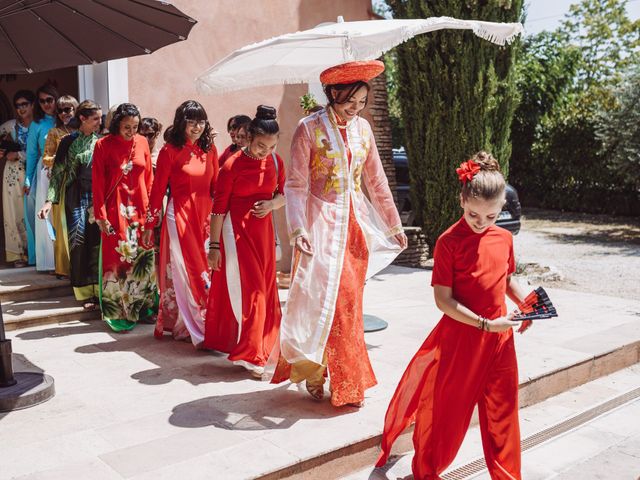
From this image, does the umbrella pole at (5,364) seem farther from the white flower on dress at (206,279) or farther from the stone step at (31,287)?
the stone step at (31,287)

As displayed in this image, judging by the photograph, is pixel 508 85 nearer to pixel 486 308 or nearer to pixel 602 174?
pixel 486 308

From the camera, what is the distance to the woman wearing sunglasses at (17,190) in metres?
7.45

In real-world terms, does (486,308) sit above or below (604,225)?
above

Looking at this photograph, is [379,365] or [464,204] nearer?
[464,204]

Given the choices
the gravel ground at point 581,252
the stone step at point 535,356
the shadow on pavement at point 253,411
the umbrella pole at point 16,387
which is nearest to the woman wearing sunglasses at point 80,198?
the umbrella pole at point 16,387

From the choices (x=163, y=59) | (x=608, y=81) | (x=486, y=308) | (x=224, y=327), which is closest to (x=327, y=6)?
(x=163, y=59)

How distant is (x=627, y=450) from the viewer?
3998 millimetres

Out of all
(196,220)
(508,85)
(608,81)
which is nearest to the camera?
(196,220)

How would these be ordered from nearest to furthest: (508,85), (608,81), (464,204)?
(464,204), (508,85), (608,81)

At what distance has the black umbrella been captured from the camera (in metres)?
3.87

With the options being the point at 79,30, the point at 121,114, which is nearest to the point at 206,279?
the point at 121,114

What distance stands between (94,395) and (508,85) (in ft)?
26.1

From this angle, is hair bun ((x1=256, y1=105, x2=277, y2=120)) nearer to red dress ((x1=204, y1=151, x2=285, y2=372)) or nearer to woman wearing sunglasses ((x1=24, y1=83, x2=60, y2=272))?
red dress ((x1=204, y1=151, x2=285, y2=372))

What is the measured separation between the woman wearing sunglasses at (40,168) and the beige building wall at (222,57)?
2.87ft
